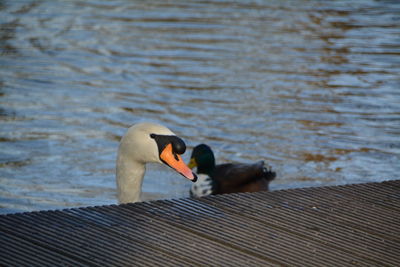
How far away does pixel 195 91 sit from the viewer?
10703 mm

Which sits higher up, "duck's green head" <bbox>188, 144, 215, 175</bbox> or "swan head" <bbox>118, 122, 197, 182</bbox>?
"swan head" <bbox>118, 122, 197, 182</bbox>

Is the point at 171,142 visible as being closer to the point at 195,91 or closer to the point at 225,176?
the point at 225,176

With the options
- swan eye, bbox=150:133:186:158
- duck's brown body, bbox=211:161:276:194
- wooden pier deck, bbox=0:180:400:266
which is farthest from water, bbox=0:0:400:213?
wooden pier deck, bbox=0:180:400:266

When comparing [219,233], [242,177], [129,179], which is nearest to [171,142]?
[129,179]

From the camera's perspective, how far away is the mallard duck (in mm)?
7633

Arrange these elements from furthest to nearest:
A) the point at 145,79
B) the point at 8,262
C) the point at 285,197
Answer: the point at 145,79 < the point at 285,197 < the point at 8,262

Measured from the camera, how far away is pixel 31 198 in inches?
297

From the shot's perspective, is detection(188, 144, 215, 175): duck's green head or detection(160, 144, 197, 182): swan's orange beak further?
detection(188, 144, 215, 175): duck's green head

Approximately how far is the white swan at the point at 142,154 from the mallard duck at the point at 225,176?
243cm

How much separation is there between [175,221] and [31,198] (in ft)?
14.6

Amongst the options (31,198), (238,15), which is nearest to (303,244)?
(31,198)

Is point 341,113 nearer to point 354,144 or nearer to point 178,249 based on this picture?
point 354,144

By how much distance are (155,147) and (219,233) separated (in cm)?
183

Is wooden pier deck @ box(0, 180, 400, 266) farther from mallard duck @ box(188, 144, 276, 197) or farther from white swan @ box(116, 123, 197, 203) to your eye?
mallard duck @ box(188, 144, 276, 197)
